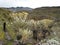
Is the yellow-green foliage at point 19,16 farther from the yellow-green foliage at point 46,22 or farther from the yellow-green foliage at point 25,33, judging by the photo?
the yellow-green foliage at point 46,22

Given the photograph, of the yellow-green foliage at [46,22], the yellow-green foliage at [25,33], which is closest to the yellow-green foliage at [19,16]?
the yellow-green foliage at [25,33]

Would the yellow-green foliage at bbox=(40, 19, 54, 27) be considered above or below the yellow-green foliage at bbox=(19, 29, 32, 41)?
above

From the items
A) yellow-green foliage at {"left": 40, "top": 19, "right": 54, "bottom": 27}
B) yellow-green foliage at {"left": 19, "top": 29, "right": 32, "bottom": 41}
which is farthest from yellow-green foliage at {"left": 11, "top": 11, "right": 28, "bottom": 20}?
yellow-green foliage at {"left": 40, "top": 19, "right": 54, "bottom": 27}

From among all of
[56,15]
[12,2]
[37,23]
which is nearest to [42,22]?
[37,23]

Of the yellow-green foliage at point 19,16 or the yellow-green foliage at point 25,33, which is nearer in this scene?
the yellow-green foliage at point 25,33

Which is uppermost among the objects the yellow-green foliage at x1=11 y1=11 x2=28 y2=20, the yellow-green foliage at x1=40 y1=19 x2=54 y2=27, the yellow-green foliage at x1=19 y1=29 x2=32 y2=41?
the yellow-green foliage at x1=11 y1=11 x2=28 y2=20

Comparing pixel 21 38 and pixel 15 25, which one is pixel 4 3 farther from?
pixel 21 38

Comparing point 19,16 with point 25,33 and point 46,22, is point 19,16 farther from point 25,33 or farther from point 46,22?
point 46,22

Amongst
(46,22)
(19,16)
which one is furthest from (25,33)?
(46,22)

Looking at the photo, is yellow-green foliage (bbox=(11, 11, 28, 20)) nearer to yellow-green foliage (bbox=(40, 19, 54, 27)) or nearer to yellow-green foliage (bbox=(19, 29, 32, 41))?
yellow-green foliage (bbox=(19, 29, 32, 41))

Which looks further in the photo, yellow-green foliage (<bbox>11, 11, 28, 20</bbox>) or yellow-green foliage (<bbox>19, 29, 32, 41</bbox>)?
yellow-green foliage (<bbox>11, 11, 28, 20</bbox>)

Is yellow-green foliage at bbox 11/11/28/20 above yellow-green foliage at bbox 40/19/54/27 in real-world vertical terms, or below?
above

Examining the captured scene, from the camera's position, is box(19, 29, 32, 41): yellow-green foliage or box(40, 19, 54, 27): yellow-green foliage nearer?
box(19, 29, 32, 41): yellow-green foliage
